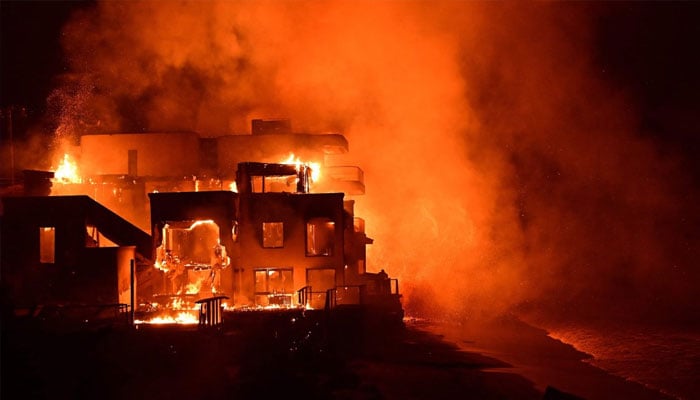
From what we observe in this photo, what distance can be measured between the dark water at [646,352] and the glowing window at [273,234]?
18.5 metres

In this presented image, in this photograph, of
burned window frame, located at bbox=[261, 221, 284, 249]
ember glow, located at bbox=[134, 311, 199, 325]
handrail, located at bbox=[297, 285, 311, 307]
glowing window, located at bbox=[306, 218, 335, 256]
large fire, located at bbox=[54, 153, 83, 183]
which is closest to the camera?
ember glow, located at bbox=[134, 311, 199, 325]

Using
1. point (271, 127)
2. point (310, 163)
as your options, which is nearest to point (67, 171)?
point (271, 127)

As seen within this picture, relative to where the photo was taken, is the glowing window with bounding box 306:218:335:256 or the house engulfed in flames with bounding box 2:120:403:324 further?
the glowing window with bounding box 306:218:335:256

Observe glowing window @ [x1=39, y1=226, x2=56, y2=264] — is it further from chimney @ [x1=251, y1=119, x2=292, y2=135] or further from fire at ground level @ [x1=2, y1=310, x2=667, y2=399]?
chimney @ [x1=251, y1=119, x2=292, y2=135]

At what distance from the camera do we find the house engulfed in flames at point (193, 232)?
33906 millimetres

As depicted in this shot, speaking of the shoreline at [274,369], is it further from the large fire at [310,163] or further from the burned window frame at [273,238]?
the large fire at [310,163]

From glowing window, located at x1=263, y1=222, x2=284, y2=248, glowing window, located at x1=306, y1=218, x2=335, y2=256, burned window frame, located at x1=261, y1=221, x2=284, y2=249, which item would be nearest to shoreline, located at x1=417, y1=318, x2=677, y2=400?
glowing window, located at x1=306, y1=218, x2=335, y2=256

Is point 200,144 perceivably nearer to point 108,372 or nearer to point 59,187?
point 59,187

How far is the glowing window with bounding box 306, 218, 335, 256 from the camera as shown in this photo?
134ft

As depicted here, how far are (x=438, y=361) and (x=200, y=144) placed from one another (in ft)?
91.0

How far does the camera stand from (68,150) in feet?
175

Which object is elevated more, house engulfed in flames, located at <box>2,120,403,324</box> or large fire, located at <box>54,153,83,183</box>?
large fire, located at <box>54,153,83,183</box>

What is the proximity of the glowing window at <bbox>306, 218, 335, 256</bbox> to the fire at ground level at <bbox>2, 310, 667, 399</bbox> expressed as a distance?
5.45m

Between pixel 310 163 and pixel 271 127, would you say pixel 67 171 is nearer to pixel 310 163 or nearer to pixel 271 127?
pixel 271 127
